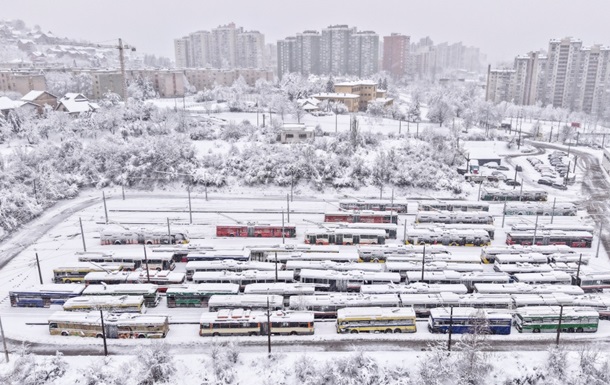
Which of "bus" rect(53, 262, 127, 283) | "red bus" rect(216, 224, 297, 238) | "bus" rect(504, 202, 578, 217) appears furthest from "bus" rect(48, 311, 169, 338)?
"bus" rect(504, 202, 578, 217)

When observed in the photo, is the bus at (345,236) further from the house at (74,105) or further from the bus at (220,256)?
the house at (74,105)

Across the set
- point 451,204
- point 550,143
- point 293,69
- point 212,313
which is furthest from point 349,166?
point 293,69

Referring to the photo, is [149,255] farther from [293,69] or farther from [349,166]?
[293,69]

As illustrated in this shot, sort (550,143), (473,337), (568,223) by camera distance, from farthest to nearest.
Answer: (550,143) → (568,223) → (473,337)

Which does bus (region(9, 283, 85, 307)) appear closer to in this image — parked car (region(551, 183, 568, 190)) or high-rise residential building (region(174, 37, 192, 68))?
parked car (region(551, 183, 568, 190))

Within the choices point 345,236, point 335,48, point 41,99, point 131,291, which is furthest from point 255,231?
point 335,48

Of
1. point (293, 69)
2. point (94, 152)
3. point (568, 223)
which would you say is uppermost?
point (293, 69)

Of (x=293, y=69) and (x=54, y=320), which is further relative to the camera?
(x=293, y=69)
